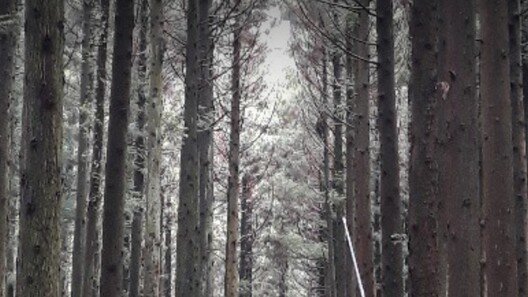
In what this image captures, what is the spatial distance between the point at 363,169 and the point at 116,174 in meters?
4.51

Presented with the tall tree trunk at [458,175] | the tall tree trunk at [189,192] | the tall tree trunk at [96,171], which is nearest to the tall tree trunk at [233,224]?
the tall tree trunk at [96,171]

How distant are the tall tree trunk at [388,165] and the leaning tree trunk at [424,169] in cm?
242

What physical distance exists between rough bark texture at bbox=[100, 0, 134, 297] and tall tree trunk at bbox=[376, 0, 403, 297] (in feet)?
10.4

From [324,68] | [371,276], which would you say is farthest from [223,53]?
[371,276]

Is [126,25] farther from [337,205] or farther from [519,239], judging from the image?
[337,205]

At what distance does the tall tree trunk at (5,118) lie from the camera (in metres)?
9.34

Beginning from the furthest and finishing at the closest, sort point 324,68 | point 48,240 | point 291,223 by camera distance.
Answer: point 291,223 → point 324,68 → point 48,240

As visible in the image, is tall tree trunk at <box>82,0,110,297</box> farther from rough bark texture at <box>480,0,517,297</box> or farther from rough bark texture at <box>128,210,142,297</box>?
rough bark texture at <box>480,0,517,297</box>

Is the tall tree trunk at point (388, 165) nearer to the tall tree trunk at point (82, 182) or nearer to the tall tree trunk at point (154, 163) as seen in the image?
the tall tree trunk at point (154, 163)

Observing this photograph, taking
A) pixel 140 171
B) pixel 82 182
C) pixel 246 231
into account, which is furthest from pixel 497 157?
pixel 246 231

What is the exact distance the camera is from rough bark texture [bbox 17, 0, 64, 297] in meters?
4.44

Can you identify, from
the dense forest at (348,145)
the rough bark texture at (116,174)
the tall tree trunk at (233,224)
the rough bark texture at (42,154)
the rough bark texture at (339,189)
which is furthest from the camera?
the rough bark texture at (339,189)

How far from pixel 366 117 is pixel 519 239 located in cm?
322

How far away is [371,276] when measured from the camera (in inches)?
370
